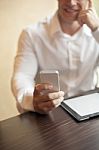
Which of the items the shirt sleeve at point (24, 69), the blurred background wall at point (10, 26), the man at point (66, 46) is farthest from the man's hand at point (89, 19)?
the blurred background wall at point (10, 26)

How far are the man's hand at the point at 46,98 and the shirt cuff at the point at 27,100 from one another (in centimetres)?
4

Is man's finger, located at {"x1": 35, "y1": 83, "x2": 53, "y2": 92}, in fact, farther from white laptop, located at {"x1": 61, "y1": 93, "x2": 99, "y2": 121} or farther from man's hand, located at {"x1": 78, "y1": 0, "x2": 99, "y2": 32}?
man's hand, located at {"x1": 78, "y1": 0, "x2": 99, "y2": 32}

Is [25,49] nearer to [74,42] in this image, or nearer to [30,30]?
[30,30]

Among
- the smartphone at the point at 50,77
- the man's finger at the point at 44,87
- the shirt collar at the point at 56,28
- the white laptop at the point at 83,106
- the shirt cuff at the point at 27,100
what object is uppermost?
the shirt collar at the point at 56,28

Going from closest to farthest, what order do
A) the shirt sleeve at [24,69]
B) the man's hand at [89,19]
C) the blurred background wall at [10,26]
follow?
1. the shirt sleeve at [24,69]
2. the man's hand at [89,19]
3. the blurred background wall at [10,26]

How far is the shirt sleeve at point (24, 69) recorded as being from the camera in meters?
1.15

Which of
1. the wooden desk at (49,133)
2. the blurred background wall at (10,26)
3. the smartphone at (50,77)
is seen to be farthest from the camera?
the blurred background wall at (10,26)

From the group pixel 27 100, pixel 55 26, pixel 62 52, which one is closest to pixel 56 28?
pixel 55 26

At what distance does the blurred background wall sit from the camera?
211cm

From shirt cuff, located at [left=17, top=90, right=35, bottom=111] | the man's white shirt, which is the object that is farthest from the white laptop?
the man's white shirt

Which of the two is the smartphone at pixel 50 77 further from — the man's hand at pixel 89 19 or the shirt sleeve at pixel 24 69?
the man's hand at pixel 89 19

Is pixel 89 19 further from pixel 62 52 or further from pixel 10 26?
pixel 10 26

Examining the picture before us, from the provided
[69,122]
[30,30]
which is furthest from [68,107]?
[30,30]

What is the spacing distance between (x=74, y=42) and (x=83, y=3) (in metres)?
0.20
